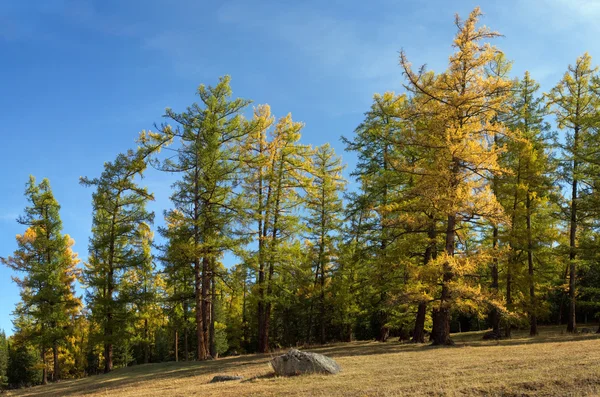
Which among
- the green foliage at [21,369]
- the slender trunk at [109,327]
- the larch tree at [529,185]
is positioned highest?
the larch tree at [529,185]

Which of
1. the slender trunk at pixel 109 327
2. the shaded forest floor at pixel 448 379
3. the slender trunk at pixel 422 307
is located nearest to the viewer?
the shaded forest floor at pixel 448 379

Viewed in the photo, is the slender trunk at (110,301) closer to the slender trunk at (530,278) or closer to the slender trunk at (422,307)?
the slender trunk at (422,307)

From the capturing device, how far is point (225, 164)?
21203 mm

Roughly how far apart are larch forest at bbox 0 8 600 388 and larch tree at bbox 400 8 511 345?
0.07 m

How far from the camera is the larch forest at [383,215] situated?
16297 mm

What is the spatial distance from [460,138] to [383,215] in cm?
568

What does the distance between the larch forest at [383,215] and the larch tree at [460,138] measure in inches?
2.6

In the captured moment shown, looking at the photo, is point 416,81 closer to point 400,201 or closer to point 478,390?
point 400,201

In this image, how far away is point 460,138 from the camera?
15.8 m

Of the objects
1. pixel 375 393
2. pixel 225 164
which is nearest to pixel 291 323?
pixel 225 164

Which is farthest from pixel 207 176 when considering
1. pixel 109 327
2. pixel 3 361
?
pixel 3 361

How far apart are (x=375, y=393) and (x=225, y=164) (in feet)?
49.2

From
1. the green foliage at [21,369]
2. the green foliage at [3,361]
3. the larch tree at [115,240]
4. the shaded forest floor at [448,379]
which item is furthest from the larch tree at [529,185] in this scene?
the green foliage at [21,369]

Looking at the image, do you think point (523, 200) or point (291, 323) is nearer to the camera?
point (523, 200)
